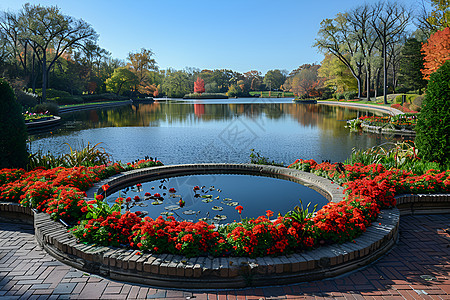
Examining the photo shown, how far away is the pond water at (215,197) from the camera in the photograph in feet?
17.3

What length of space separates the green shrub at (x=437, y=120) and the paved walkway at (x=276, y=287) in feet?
10.7

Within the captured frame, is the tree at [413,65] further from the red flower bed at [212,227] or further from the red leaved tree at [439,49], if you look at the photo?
the red flower bed at [212,227]

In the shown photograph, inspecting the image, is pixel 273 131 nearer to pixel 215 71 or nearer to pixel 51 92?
pixel 51 92

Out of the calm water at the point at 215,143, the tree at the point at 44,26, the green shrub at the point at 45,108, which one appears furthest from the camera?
the tree at the point at 44,26

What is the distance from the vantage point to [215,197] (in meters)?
6.04

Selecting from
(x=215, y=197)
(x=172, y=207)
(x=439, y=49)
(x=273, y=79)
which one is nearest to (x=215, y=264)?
(x=172, y=207)

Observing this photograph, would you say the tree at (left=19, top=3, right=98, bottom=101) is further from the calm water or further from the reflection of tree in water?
the calm water

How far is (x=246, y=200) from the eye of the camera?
5.89 m

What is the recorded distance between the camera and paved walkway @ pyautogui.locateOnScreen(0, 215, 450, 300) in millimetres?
3037

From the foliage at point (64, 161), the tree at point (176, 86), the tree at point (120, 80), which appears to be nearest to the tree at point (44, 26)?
the tree at point (120, 80)

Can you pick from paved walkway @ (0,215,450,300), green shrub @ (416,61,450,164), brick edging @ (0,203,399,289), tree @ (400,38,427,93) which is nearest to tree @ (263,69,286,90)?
tree @ (400,38,427,93)

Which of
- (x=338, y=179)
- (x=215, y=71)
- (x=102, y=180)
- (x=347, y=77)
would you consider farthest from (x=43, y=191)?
(x=215, y=71)

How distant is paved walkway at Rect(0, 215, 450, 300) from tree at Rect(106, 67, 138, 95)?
58719 millimetres

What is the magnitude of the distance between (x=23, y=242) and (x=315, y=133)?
15.0 meters
